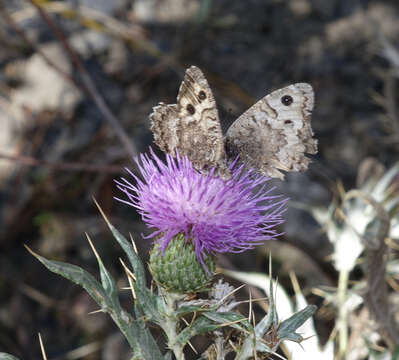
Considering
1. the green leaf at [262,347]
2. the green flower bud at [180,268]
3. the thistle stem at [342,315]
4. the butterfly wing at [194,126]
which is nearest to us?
the green leaf at [262,347]

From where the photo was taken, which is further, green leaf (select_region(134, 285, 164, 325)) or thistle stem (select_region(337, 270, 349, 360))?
thistle stem (select_region(337, 270, 349, 360))

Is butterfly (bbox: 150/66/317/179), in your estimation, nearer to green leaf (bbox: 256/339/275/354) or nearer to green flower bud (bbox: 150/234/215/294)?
green flower bud (bbox: 150/234/215/294)

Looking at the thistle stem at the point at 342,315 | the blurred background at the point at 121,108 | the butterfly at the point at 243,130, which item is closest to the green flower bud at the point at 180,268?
the butterfly at the point at 243,130

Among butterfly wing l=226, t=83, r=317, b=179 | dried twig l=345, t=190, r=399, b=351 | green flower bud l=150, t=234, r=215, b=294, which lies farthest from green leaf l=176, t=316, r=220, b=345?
dried twig l=345, t=190, r=399, b=351

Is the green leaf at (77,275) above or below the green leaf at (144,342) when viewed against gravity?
above

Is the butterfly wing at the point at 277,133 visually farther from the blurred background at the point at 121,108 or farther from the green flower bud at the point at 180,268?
the blurred background at the point at 121,108

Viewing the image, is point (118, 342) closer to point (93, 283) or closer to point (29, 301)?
point (29, 301)

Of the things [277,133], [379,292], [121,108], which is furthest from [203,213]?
[121,108]

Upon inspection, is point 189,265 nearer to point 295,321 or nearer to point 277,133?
point 295,321
